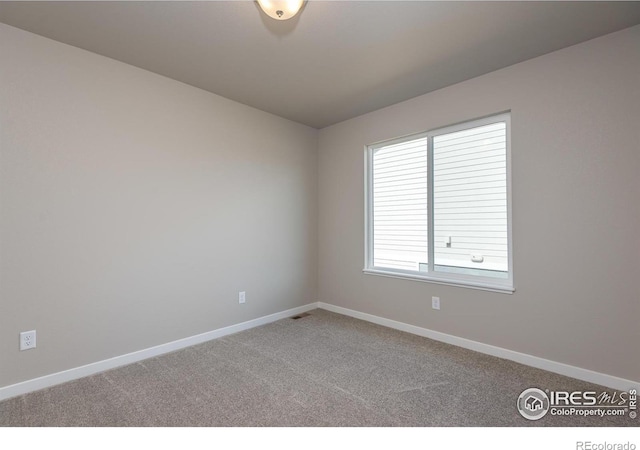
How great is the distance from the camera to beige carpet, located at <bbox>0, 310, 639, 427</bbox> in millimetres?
1769

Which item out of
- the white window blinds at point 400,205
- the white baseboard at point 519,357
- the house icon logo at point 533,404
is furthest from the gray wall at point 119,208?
the house icon logo at point 533,404

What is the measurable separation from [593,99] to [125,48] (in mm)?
3494

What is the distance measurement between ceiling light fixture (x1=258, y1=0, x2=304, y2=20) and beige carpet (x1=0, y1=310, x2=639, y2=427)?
2.40 m

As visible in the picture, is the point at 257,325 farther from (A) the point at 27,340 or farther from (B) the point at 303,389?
(A) the point at 27,340

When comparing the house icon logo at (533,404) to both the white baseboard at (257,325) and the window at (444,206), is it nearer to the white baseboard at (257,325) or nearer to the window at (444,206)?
the white baseboard at (257,325)

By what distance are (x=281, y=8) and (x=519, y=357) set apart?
310 centimetres

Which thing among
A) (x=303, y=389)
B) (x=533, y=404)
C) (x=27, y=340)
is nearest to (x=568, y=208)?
(x=533, y=404)

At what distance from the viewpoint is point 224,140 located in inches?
125

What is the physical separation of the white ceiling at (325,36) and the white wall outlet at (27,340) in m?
2.08

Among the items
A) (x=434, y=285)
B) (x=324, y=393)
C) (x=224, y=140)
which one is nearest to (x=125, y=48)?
(x=224, y=140)

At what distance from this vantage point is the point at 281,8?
1.77 metres

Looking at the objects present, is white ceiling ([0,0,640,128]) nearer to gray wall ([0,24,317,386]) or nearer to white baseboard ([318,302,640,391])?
gray wall ([0,24,317,386])

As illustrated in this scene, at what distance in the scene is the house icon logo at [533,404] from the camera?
5.96ft

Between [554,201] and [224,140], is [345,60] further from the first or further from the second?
[554,201]
